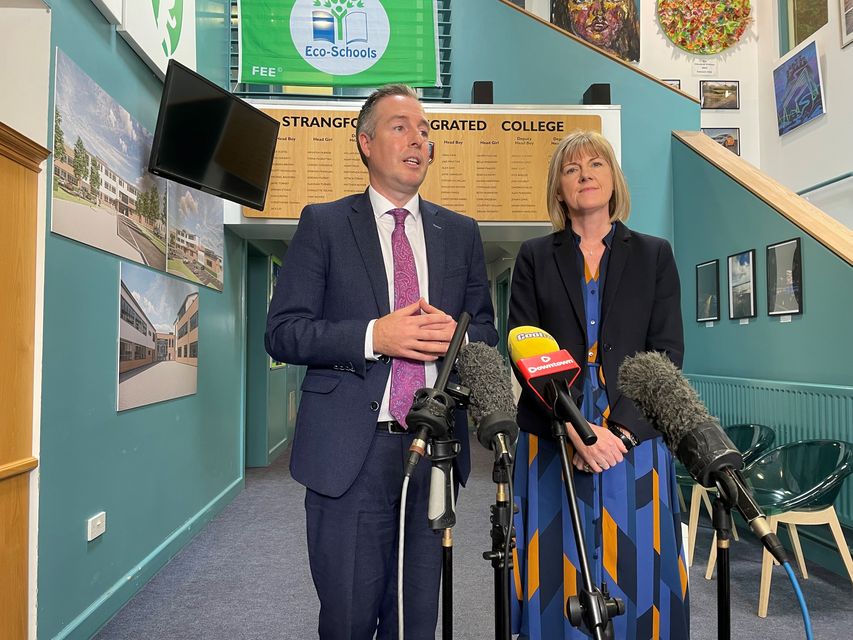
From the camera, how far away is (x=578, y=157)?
5.49 ft

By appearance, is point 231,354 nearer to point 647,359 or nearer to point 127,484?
point 127,484

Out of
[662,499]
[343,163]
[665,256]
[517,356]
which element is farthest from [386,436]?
[343,163]

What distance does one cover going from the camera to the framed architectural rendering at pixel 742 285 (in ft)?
14.2

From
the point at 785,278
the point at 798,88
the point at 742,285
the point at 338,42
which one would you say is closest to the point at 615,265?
the point at 785,278

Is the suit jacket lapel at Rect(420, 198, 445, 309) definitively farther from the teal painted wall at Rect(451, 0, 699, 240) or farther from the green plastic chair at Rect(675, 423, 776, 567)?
the teal painted wall at Rect(451, 0, 699, 240)

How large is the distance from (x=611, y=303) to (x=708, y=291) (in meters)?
3.70

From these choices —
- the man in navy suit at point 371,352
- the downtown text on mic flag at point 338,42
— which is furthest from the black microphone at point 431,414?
the downtown text on mic flag at point 338,42

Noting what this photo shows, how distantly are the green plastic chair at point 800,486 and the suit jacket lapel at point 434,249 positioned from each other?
202cm

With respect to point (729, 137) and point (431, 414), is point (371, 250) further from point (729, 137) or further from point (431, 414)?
point (729, 137)

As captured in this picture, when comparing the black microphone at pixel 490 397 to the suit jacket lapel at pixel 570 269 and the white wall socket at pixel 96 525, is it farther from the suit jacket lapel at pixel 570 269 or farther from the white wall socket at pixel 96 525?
the white wall socket at pixel 96 525

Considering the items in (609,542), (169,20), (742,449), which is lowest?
(742,449)

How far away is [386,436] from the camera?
54.7 inches

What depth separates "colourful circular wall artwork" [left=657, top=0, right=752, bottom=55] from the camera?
8758 mm

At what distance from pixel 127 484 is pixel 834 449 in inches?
129
